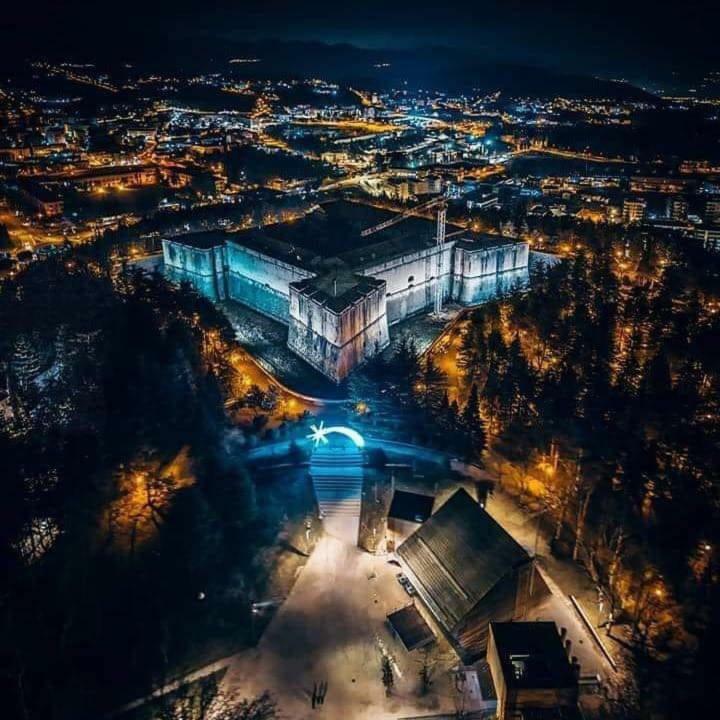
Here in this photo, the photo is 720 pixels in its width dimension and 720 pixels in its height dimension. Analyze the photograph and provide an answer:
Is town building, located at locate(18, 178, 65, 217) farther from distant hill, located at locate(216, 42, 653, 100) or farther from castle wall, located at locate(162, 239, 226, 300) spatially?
distant hill, located at locate(216, 42, 653, 100)

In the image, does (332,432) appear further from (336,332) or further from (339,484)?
(336,332)

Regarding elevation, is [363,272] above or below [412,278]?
above

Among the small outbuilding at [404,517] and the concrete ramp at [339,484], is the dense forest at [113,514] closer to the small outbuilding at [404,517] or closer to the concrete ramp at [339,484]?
the concrete ramp at [339,484]

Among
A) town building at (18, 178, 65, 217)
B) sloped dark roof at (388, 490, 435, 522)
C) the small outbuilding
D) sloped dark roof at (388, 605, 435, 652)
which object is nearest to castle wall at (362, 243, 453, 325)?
sloped dark roof at (388, 490, 435, 522)

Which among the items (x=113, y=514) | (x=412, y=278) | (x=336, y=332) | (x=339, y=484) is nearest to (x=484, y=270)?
(x=412, y=278)

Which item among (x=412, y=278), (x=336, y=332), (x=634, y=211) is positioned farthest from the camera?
(x=634, y=211)

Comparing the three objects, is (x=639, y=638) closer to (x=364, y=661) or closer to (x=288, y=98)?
(x=364, y=661)
